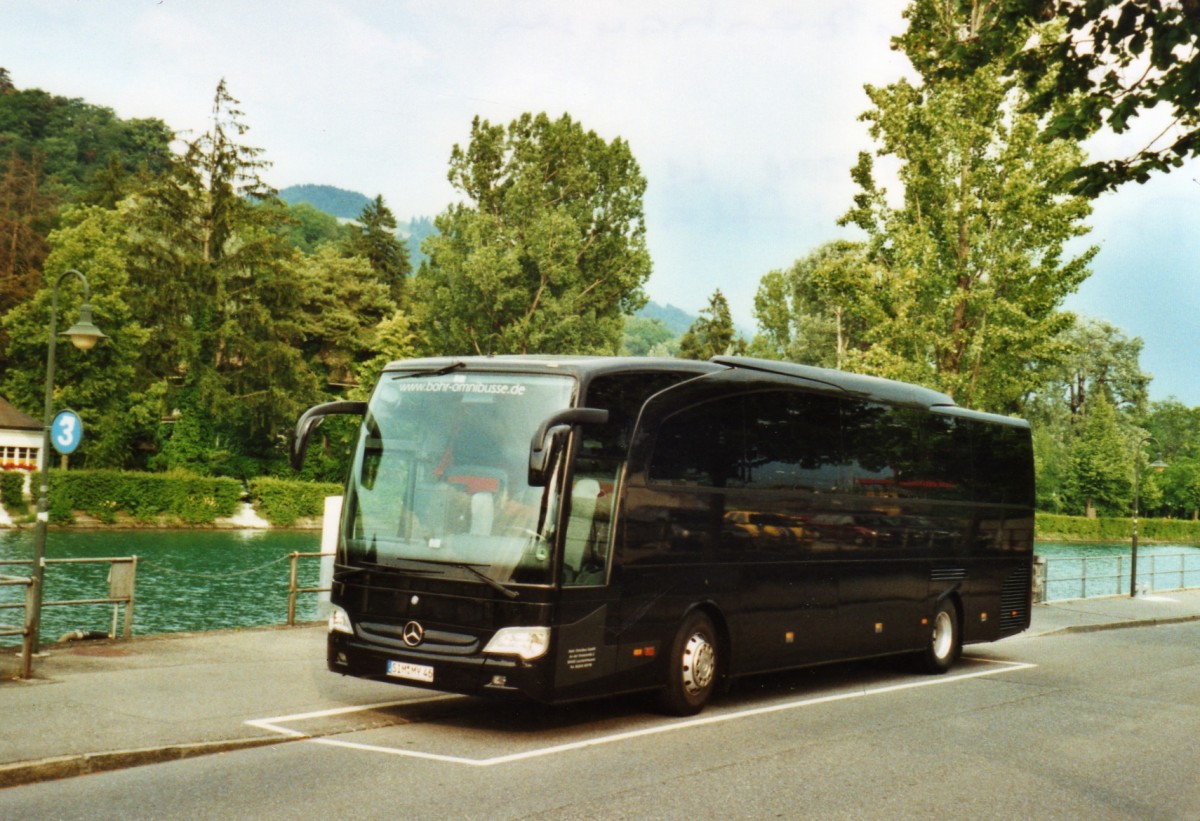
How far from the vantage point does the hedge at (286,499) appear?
64375 mm

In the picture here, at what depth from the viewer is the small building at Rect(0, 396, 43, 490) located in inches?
2552

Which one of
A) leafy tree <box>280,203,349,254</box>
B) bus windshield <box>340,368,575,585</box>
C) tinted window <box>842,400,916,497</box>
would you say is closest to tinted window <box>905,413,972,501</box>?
tinted window <box>842,400,916,497</box>

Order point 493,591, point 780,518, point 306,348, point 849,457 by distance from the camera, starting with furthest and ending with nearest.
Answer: point 306,348 < point 849,457 < point 780,518 < point 493,591

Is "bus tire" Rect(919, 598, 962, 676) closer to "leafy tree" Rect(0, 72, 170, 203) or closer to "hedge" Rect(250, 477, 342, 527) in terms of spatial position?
"hedge" Rect(250, 477, 342, 527)

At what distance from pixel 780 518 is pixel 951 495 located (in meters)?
4.43

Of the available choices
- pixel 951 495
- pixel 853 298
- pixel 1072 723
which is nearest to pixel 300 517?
pixel 853 298

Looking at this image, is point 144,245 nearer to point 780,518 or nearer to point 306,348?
point 306,348

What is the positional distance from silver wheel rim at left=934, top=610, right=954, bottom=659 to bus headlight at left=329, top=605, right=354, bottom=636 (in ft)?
27.9

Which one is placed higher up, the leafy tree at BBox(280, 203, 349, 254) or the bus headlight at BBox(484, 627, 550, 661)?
the leafy tree at BBox(280, 203, 349, 254)

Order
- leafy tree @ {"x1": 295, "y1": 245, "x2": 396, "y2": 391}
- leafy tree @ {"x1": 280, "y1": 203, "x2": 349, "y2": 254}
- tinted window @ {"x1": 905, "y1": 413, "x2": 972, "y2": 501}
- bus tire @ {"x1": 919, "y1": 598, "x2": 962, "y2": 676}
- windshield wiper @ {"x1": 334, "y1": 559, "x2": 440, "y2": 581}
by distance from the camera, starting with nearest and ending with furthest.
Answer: windshield wiper @ {"x1": 334, "y1": 559, "x2": 440, "y2": 581}, tinted window @ {"x1": 905, "y1": 413, "x2": 972, "y2": 501}, bus tire @ {"x1": 919, "y1": 598, "x2": 962, "y2": 676}, leafy tree @ {"x1": 295, "y1": 245, "x2": 396, "y2": 391}, leafy tree @ {"x1": 280, "y1": 203, "x2": 349, "y2": 254}

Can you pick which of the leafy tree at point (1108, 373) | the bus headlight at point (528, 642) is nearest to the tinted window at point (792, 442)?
the bus headlight at point (528, 642)

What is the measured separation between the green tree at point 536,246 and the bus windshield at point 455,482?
47547 millimetres

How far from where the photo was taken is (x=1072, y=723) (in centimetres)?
1245

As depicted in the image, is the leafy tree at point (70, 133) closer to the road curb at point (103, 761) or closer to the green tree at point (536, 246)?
the green tree at point (536, 246)
